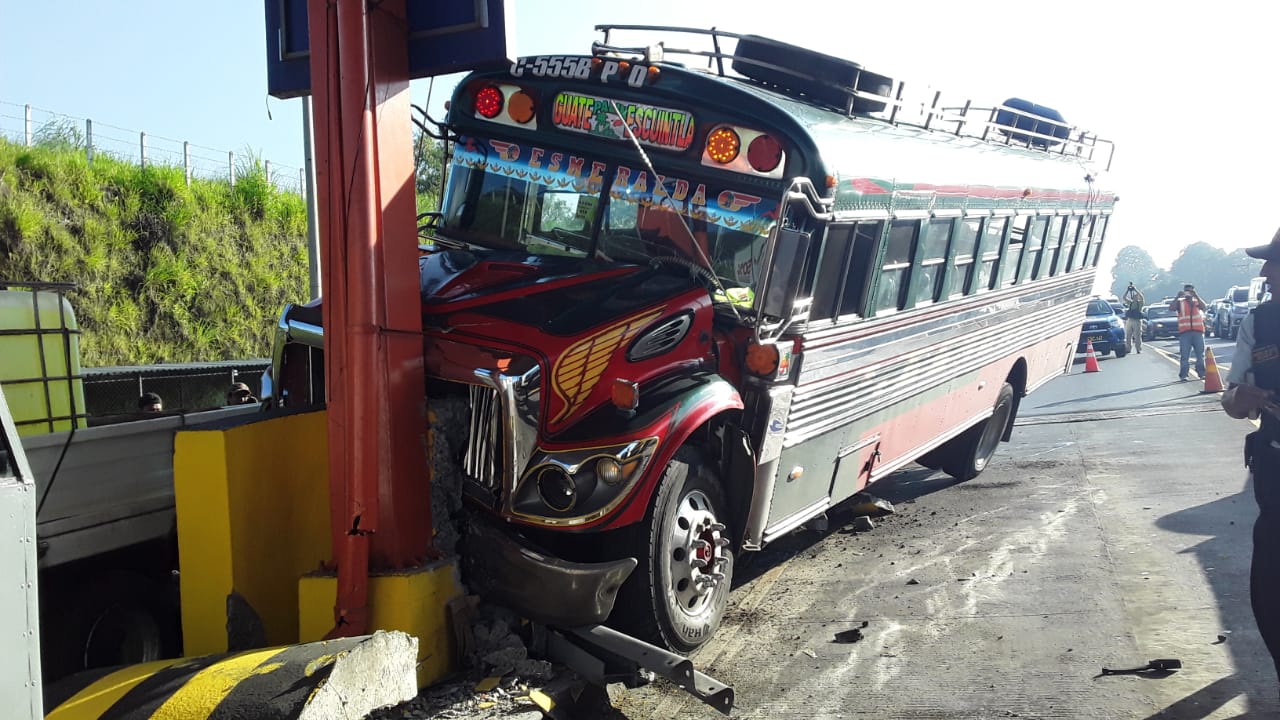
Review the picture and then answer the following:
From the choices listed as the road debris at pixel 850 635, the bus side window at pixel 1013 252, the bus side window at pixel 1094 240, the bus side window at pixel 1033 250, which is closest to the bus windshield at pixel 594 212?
the road debris at pixel 850 635

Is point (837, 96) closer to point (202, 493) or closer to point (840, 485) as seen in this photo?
point (840, 485)

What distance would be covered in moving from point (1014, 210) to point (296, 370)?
6.16 metres

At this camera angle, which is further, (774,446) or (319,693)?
(774,446)

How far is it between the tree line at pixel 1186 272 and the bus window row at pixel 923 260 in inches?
5349

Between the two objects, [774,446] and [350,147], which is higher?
[350,147]

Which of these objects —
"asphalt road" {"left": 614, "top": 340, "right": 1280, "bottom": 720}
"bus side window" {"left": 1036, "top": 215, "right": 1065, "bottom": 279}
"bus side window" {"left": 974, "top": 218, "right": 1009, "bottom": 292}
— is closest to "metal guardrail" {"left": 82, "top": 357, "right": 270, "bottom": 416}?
"asphalt road" {"left": 614, "top": 340, "right": 1280, "bottom": 720}

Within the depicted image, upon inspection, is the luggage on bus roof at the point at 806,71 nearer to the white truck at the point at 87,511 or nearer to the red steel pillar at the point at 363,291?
the red steel pillar at the point at 363,291

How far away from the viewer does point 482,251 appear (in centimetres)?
599

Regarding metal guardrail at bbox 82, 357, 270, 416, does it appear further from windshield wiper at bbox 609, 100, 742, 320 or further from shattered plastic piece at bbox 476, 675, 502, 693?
shattered plastic piece at bbox 476, 675, 502, 693

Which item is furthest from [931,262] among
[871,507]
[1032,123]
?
[1032,123]

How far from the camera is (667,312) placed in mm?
5152

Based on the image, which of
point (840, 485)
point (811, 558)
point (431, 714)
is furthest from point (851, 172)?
point (431, 714)

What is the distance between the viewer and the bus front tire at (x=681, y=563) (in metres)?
4.78

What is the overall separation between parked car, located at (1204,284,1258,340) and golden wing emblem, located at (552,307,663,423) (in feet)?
120
